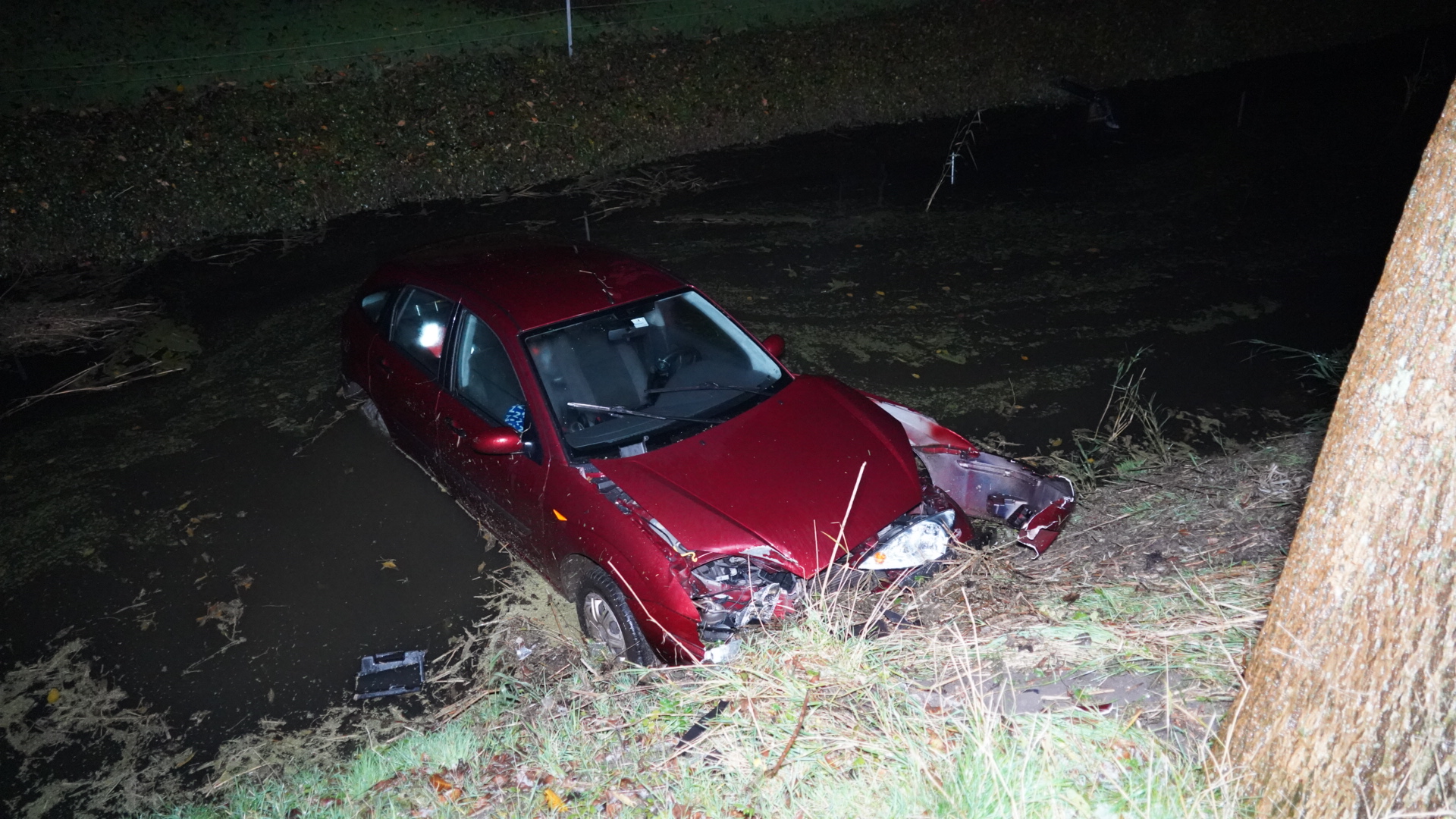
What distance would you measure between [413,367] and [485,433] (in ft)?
3.32

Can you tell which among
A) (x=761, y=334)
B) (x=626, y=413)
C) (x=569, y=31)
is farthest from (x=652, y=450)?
(x=569, y=31)

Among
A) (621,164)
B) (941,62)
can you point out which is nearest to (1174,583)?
(621,164)

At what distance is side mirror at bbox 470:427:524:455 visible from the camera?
4539 millimetres

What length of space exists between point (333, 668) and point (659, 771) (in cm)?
228

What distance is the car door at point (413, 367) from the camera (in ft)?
17.6

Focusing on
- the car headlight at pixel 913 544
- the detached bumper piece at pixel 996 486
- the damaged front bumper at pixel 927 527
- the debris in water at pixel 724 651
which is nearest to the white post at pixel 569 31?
the damaged front bumper at pixel 927 527

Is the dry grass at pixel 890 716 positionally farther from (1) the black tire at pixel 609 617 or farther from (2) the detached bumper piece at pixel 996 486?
(2) the detached bumper piece at pixel 996 486

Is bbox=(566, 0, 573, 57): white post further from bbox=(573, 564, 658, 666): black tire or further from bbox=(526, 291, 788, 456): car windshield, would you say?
bbox=(573, 564, 658, 666): black tire

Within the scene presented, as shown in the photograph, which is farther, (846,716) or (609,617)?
(609,617)

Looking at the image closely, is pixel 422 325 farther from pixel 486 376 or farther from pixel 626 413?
pixel 626 413

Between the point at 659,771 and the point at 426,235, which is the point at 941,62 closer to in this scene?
the point at 426,235

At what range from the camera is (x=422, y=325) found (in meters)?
5.55

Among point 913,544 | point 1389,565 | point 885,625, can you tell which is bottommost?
point 885,625

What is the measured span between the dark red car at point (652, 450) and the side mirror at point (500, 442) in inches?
0.5
